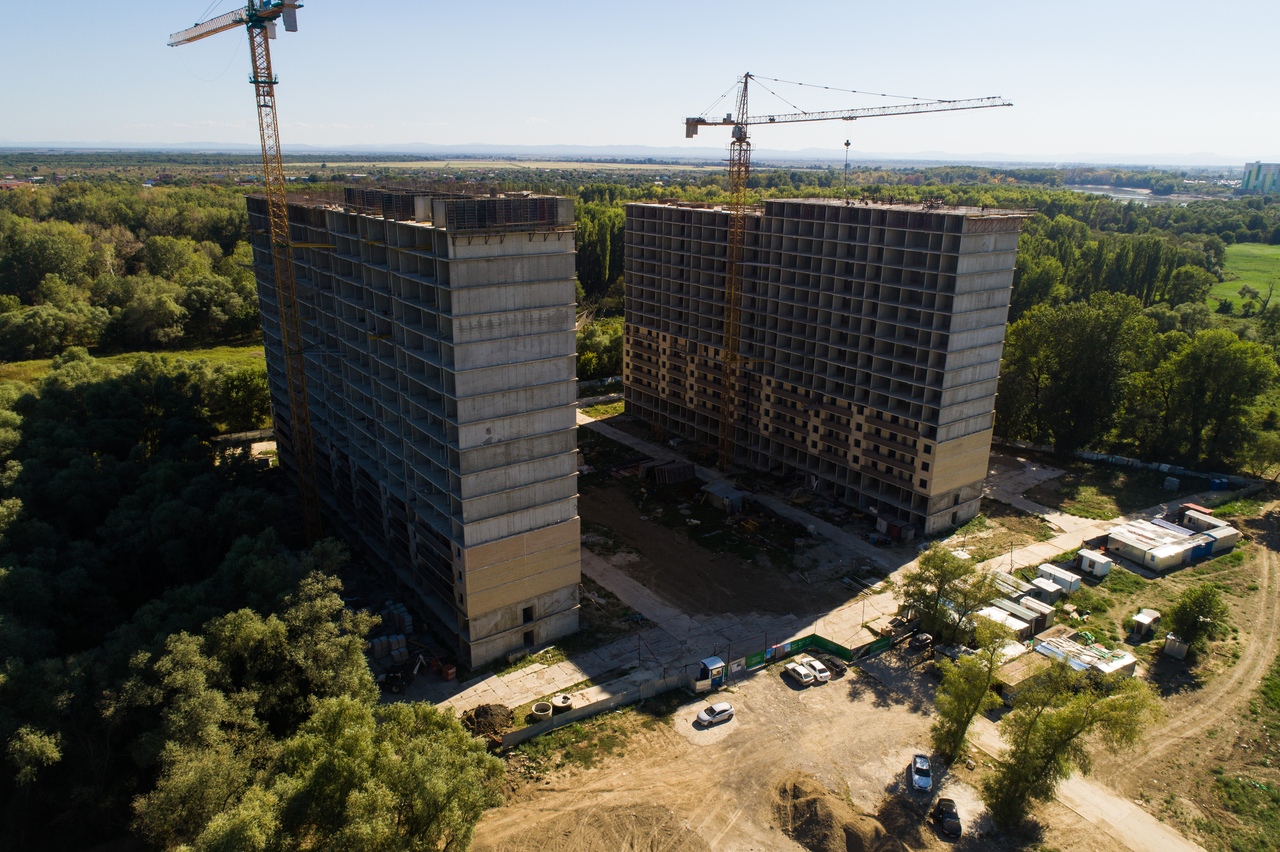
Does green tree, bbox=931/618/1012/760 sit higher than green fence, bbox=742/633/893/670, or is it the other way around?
green tree, bbox=931/618/1012/760

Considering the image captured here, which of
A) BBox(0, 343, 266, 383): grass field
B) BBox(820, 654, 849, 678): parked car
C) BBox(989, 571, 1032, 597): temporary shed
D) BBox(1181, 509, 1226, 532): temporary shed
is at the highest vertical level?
BBox(0, 343, 266, 383): grass field

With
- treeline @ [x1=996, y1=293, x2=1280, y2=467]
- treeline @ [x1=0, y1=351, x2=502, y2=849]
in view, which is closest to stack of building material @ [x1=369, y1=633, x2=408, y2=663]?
treeline @ [x1=0, y1=351, x2=502, y2=849]

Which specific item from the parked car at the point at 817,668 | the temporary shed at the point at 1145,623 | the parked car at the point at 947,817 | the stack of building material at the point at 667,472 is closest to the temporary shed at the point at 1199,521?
the temporary shed at the point at 1145,623

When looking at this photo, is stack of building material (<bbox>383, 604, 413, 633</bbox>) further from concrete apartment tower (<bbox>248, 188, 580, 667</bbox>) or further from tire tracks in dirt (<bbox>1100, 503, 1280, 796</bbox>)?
tire tracks in dirt (<bbox>1100, 503, 1280, 796</bbox>)

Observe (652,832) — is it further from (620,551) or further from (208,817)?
(620,551)

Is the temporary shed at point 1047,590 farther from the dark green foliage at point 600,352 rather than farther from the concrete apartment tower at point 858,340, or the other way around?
the dark green foliage at point 600,352

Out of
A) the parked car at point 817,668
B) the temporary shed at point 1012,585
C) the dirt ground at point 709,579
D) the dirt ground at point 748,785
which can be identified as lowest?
the dirt ground at point 748,785

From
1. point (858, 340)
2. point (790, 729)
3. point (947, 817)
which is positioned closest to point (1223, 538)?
point (858, 340)
